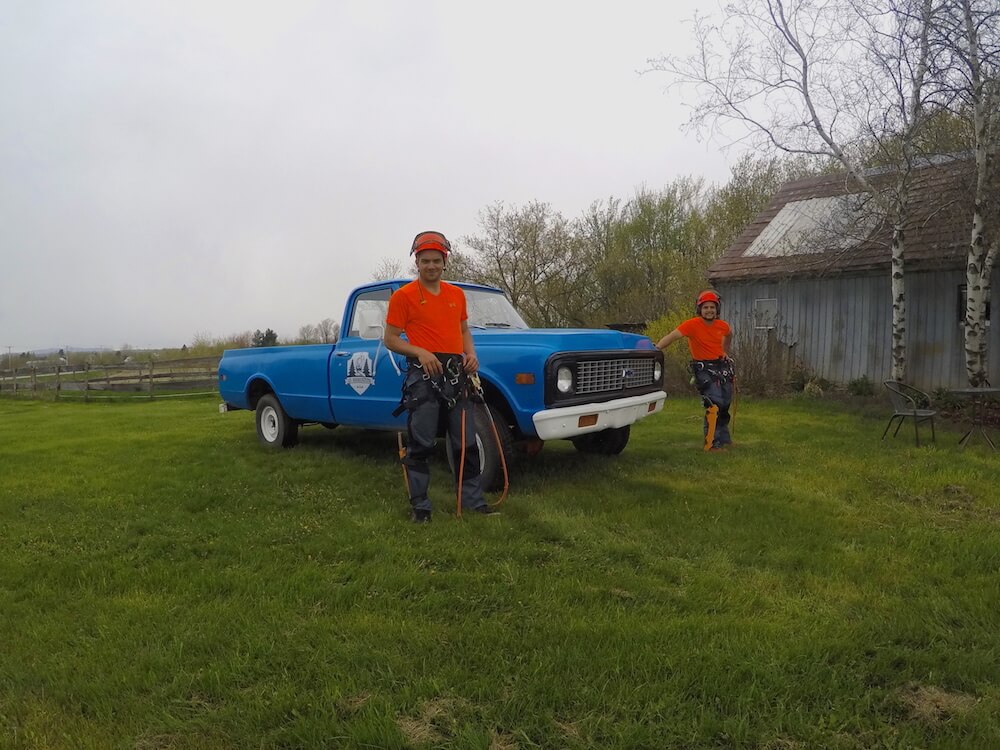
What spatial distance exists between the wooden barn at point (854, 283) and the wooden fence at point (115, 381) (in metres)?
14.6

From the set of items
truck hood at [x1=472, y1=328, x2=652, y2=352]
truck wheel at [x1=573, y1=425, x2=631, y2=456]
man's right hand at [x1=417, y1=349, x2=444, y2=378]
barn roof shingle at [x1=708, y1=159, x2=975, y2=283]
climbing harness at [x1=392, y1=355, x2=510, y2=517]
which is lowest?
truck wheel at [x1=573, y1=425, x2=631, y2=456]

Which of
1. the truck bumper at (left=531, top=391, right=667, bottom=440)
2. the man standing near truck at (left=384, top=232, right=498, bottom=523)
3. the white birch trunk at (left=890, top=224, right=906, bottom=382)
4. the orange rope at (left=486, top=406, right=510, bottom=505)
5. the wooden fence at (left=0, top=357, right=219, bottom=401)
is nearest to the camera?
the man standing near truck at (left=384, top=232, right=498, bottom=523)

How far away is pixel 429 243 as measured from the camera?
443 centimetres

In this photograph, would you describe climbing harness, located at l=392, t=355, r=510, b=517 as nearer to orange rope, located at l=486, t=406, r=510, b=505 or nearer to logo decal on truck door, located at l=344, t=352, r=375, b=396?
orange rope, located at l=486, t=406, r=510, b=505

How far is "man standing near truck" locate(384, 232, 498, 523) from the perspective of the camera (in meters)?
4.46

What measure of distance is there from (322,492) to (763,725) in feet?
12.7

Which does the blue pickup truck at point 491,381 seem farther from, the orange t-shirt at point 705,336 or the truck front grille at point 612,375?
the orange t-shirt at point 705,336

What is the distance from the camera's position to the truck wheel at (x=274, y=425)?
285 inches

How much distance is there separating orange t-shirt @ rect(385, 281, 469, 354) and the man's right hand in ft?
0.73

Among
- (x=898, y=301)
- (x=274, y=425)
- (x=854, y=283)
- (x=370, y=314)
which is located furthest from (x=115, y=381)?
(x=898, y=301)

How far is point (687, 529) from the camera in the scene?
4230 mm

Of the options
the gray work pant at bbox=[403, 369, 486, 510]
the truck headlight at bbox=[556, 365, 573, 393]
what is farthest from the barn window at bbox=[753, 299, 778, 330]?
the gray work pant at bbox=[403, 369, 486, 510]

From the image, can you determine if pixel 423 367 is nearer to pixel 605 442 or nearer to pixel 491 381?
pixel 491 381

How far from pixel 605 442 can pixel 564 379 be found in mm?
1981
